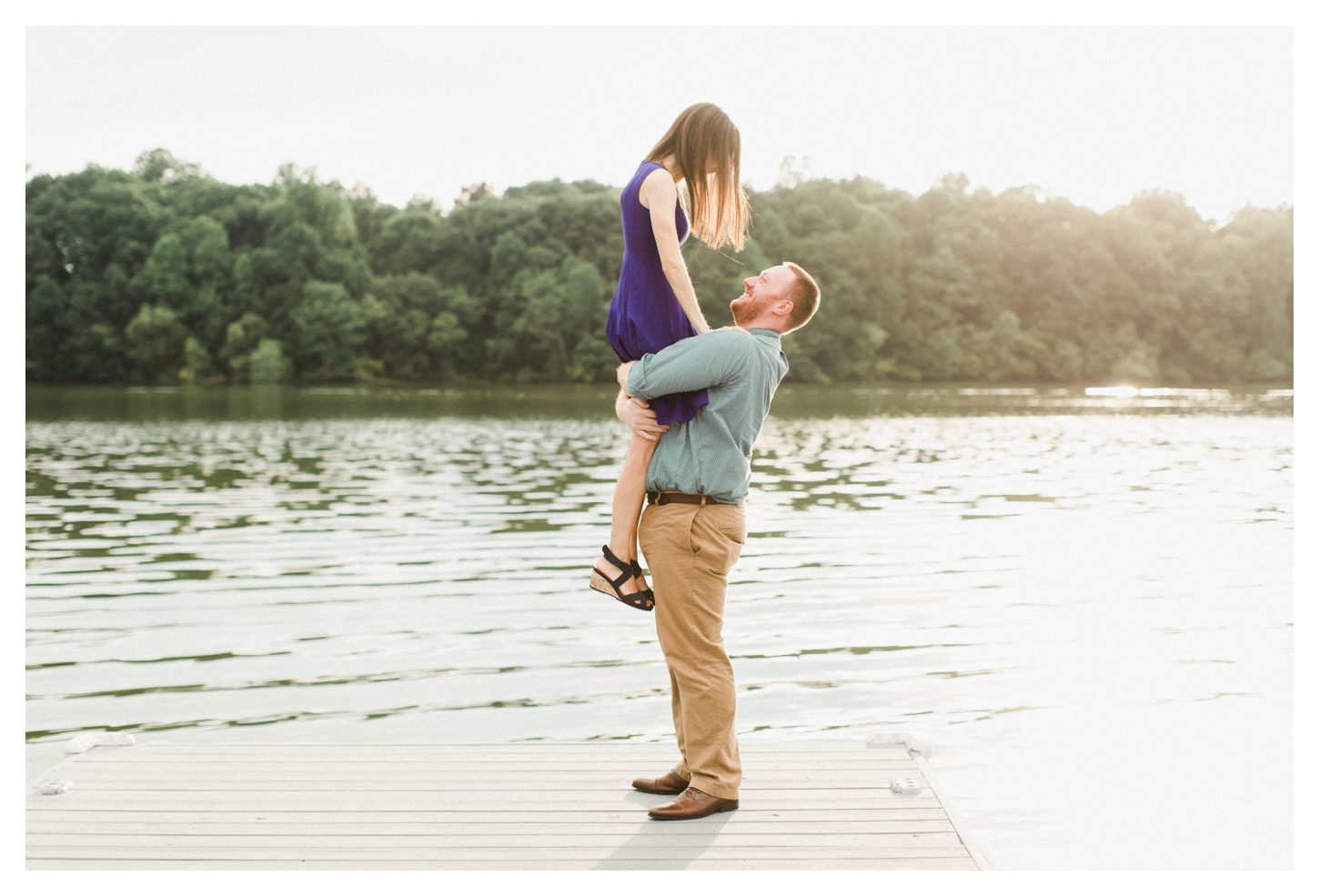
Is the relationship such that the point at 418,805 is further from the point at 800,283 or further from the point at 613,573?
the point at 800,283

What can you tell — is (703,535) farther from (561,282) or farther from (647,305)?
(561,282)

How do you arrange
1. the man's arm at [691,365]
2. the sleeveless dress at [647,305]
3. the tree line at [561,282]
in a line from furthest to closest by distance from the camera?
the tree line at [561,282] → the sleeveless dress at [647,305] → the man's arm at [691,365]

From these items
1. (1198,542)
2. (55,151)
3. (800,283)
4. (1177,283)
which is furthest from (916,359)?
(800,283)

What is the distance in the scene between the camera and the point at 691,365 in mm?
3268

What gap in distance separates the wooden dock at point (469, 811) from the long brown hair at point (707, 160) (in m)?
1.70

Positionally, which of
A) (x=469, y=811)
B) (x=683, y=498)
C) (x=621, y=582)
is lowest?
(x=469, y=811)

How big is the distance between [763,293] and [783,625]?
4750 mm

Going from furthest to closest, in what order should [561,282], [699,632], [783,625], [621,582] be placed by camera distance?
[561,282]
[783,625]
[621,582]
[699,632]

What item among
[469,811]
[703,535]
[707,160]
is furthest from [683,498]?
[469,811]

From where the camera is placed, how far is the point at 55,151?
2709 inches

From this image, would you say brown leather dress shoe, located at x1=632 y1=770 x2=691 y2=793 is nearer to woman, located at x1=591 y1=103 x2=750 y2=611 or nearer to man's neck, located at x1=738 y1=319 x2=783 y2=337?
woman, located at x1=591 y1=103 x2=750 y2=611

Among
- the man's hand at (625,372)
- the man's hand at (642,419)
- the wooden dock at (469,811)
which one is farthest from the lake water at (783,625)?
the man's hand at (625,372)

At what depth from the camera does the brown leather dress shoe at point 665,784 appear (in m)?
3.54

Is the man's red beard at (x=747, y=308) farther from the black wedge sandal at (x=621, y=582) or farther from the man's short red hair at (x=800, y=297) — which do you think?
the black wedge sandal at (x=621, y=582)
